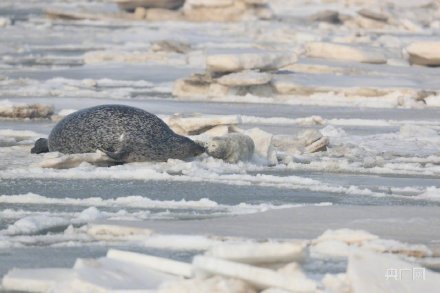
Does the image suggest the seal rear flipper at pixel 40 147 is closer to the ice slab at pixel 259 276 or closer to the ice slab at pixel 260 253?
the ice slab at pixel 260 253

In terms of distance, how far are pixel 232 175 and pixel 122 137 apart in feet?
3.83

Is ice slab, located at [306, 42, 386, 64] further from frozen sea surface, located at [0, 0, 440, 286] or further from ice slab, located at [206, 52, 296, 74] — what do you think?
ice slab, located at [206, 52, 296, 74]

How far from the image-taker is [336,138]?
1288 cm

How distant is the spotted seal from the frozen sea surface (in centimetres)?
17

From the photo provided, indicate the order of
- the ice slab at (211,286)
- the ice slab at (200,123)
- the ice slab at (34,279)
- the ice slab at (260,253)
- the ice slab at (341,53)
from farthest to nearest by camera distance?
the ice slab at (341,53), the ice slab at (200,123), the ice slab at (34,279), the ice slab at (260,253), the ice slab at (211,286)

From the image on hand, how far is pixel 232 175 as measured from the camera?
10109mm

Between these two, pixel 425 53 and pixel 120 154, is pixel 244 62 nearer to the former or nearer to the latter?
pixel 425 53

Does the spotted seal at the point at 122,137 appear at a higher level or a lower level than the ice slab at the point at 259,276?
higher

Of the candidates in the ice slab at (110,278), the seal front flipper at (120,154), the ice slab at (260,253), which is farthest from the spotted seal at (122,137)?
the ice slab at (260,253)

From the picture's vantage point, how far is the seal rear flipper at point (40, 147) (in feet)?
37.1

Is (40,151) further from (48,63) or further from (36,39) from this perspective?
(36,39)

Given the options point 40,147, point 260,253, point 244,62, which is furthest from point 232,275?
point 244,62

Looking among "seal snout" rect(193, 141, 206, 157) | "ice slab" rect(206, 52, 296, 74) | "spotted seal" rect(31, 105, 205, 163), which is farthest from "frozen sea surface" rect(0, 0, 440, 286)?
"ice slab" rect(206, 52, 296, 74)

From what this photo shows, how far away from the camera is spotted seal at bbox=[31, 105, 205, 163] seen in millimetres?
10703
